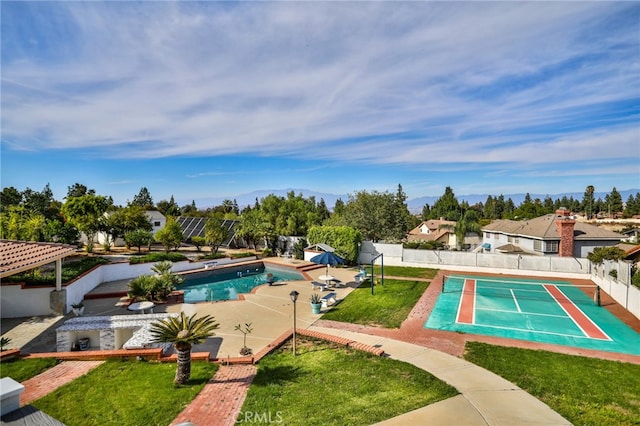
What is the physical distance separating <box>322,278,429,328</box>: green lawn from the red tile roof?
11.8 meters

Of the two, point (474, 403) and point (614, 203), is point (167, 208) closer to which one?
point (474, 403)

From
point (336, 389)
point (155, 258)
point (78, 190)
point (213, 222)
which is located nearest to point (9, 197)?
point (78, 190)

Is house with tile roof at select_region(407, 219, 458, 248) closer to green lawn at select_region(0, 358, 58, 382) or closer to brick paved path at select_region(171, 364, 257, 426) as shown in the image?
brick paved path at select_region(171, 364, 257, 426)

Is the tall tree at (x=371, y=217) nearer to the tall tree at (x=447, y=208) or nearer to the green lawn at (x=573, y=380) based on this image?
the green lawn at (x=573, y=380)

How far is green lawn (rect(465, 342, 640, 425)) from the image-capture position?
823 centimetres

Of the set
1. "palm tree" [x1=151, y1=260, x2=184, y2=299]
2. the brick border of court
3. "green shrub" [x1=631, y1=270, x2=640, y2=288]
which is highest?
"green shrub" [x1=631, y1=270, x2=640, y2=288]

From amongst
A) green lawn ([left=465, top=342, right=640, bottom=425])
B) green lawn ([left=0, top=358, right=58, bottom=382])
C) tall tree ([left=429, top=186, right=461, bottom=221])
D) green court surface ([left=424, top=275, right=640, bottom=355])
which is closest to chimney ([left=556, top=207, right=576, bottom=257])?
green court surface ([left=424, top=275, right=640, bottom=355])

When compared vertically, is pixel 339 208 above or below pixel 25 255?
above

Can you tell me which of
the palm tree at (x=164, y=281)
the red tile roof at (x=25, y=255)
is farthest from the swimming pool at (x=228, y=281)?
the red tile roof at (x=25, y=255)

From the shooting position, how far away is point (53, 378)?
955 centimetres

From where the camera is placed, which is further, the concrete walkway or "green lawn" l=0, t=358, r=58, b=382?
"green lawn" l=0, t=358, r=58, b=382

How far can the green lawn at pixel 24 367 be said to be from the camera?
9609mm

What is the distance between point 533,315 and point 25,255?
22285 mm

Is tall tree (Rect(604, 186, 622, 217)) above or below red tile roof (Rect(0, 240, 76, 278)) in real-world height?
above
